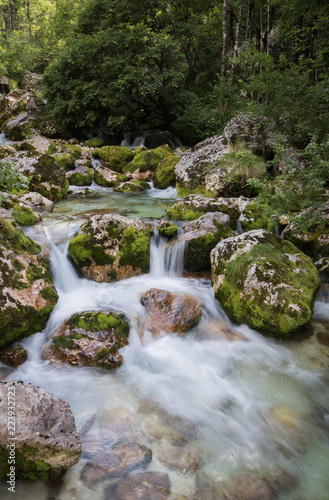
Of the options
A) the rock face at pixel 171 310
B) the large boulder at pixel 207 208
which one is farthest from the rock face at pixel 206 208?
the rock face at pixel 171 310

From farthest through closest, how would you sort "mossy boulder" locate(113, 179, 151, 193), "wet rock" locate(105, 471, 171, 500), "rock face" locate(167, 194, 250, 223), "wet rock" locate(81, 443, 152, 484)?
"mossy boulder" locate(113, 179, 151, 193)
"rock face" locate(167, 194, 250, 223)
"wet rock" locate(81, 443, 152, 484)
"wet rock" locate(105, 471, 171, 500)

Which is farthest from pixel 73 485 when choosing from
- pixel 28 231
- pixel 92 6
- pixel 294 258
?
pixel 92 6

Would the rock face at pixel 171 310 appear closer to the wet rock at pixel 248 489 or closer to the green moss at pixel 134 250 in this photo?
the green moss at pixel 134 250

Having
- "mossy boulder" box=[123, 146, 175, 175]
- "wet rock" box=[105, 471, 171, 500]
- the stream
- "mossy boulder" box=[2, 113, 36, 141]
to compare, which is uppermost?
"mossy boulder" box=[2, 113, 36, 141]

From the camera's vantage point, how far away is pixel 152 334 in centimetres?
487

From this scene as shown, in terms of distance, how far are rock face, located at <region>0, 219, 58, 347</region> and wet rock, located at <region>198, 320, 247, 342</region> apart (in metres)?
2.61

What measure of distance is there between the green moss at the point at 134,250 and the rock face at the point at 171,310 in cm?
100

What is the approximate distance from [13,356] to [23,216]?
3928mm

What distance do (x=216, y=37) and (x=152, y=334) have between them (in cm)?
2396

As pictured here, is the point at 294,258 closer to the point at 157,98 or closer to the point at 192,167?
the point at 192,167

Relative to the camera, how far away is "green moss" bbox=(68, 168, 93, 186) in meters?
11.9

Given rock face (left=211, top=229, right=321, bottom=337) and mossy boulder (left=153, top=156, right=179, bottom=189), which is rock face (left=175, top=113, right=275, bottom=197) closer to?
mossy boulder (left=153, top=156, right=179, bottom=189)

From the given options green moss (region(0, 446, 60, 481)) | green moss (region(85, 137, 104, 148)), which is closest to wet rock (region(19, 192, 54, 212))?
green moss (region(0, 446, 60, 481))

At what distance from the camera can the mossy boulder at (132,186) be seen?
11.5 meters
